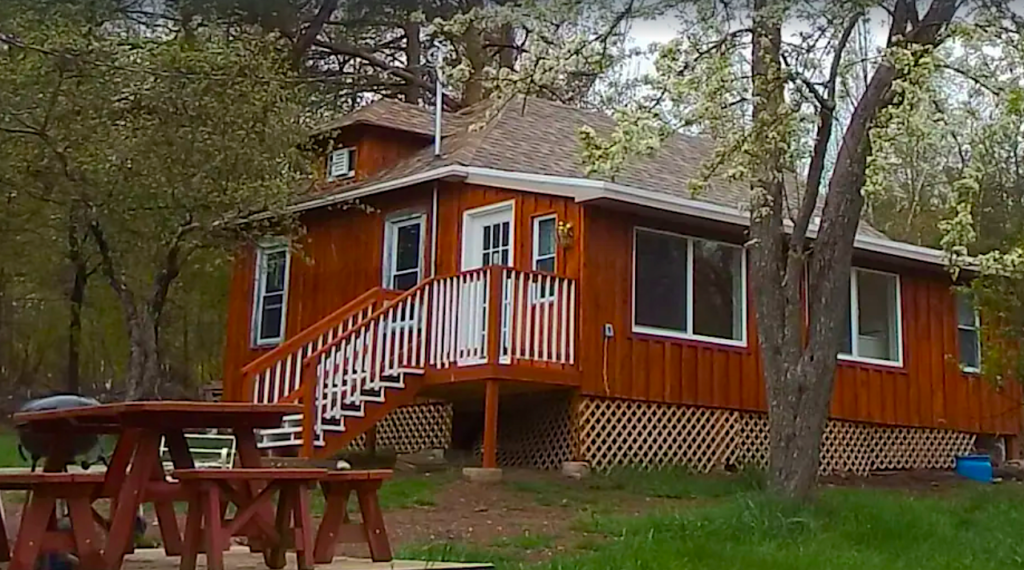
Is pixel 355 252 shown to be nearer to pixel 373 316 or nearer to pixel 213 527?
pixel 373 316

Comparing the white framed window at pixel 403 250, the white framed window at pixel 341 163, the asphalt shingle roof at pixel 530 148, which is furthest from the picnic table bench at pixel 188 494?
the white framed window at pixel 341 163

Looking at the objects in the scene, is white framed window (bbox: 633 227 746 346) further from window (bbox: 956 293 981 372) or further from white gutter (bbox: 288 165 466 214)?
window (bbox: 956 293 981 372)

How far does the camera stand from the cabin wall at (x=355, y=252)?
12.0 m

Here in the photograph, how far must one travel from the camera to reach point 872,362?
544 inches

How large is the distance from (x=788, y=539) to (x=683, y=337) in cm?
518

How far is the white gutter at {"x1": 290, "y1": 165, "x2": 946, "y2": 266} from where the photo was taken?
11203 millimetres

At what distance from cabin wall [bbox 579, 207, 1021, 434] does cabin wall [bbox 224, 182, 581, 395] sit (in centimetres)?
44

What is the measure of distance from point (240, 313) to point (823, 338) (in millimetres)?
8601

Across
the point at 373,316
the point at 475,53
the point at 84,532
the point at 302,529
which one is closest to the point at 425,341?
the point at 373,316

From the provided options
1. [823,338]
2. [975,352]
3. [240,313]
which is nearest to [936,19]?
[823,338]

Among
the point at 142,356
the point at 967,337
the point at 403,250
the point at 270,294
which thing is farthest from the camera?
the point at 967,337

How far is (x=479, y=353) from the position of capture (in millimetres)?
10891

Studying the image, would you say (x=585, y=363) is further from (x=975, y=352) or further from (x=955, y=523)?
(x=975, y=352)

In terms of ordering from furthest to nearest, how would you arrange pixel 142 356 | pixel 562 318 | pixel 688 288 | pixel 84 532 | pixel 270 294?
pixel 270 294
pixel 142 356
pixel 688 288
pixel 562 318
pixel 84 532
